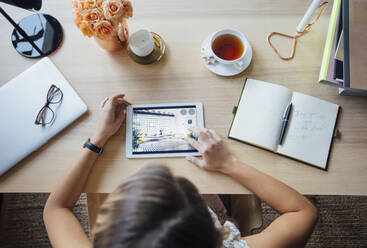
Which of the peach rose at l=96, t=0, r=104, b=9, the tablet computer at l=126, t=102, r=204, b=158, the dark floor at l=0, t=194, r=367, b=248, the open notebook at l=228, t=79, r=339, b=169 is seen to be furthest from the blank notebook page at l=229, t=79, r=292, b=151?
the dark floor at l=0, t=194, r=367, b=248

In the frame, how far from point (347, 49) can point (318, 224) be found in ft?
3.29

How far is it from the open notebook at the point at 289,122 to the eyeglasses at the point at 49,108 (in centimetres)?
54

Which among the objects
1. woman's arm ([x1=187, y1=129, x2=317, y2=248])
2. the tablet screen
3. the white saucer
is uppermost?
the white saucer

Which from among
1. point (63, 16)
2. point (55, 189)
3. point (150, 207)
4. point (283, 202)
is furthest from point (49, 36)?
point (283, 202)

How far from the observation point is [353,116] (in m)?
0.74

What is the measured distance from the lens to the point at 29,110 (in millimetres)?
750

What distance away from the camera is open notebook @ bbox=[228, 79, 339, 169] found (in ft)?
2.34

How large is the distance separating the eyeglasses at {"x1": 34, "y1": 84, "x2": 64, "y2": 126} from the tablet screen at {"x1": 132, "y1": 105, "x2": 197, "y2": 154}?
0.24m

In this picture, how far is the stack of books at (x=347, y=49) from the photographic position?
648 mm

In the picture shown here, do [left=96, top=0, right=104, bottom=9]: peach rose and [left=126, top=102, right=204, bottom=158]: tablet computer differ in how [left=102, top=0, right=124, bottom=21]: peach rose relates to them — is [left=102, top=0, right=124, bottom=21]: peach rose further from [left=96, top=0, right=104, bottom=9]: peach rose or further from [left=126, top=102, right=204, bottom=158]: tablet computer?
[left=126, top=102, right=204, bottom=158]: tablet computer

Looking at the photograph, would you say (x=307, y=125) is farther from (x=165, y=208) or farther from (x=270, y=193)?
(x=165, y=208)

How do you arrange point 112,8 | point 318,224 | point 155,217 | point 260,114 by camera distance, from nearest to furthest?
point 155,217 → point 112,8 → point 260,114 → point 318,224

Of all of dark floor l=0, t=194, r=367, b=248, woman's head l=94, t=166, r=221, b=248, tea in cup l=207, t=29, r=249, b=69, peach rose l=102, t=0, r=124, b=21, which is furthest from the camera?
dark floor l=0, t=194, r=367, b=248

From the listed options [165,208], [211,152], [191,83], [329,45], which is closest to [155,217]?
[165,208]
